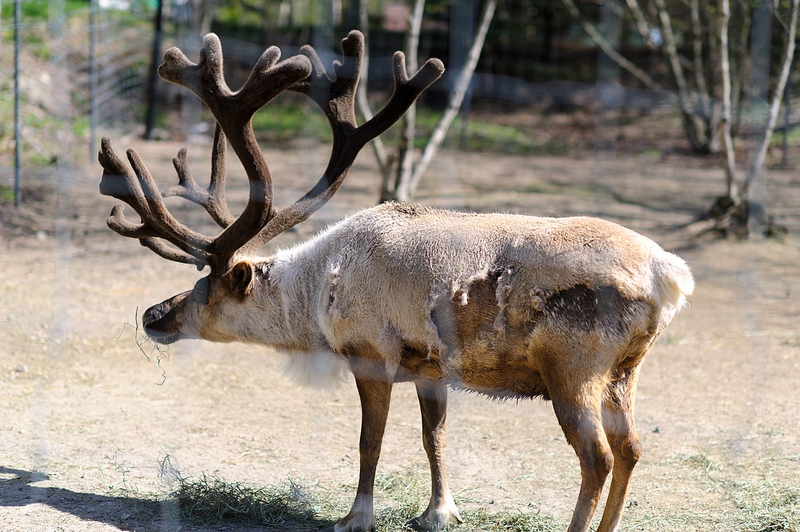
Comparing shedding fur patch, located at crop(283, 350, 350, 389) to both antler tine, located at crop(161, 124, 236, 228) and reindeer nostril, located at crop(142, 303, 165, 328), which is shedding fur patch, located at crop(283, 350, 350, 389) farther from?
antler tine, located at crop(161, 124, 236, 228)

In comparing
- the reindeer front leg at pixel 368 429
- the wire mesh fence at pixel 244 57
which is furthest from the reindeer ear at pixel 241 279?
the wire mesh fence at pixel 244 57

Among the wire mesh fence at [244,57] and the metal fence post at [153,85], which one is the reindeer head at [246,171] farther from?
the metal fence post at [153,85]

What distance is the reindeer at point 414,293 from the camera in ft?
10.6

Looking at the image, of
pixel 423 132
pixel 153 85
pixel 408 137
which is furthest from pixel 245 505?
pixel 423 132

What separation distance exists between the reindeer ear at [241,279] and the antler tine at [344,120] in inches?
10.9

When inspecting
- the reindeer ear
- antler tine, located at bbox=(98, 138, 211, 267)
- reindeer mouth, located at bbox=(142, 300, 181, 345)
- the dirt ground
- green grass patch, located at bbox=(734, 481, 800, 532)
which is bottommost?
the dirt ground

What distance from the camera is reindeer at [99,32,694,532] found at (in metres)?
3.22

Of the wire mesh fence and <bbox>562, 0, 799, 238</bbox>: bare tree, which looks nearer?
<bbox>562, 0, 799, 238</bbox>: bare tree

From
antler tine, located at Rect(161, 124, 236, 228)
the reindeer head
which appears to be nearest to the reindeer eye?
the reindeer head

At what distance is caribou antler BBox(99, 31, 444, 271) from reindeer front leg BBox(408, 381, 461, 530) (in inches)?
43.0

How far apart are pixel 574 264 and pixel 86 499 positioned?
244 centimetres

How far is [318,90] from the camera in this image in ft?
14.2

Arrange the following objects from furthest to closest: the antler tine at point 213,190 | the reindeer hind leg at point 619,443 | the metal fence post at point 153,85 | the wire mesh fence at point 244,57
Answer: the metal fence post at point 153,85
the wire mesh fence at point 244,57
the antler tine at point 213,190
the reindeer hind leg at point 619,443

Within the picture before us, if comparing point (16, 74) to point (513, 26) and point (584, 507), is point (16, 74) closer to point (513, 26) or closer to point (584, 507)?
point (584, 507)
